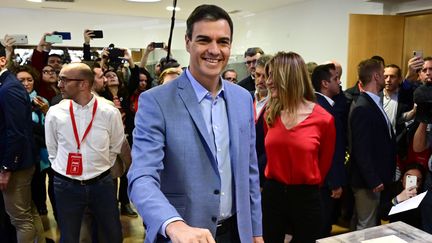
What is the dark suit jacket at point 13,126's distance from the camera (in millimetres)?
2502

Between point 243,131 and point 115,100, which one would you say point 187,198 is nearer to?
point 243,131

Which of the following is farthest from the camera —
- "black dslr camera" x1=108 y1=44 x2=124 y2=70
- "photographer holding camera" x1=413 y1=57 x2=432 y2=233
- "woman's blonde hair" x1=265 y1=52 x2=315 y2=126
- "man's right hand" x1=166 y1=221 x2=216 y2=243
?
"black dslr camera" x1=108 y1=44 x2=124 y2=70

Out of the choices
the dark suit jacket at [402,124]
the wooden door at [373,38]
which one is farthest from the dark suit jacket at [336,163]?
the wooden door at [373,38]

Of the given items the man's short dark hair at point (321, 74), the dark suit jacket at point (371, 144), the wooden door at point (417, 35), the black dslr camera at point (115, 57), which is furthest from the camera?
the wooden door at point (417, 35)

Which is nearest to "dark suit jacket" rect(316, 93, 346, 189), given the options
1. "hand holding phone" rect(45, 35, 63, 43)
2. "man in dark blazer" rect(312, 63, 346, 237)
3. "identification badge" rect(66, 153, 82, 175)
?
"man in dark blazer" rect(312, 63, 346, 237)

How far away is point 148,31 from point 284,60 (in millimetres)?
6440

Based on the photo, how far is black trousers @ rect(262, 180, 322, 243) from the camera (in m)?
2.13

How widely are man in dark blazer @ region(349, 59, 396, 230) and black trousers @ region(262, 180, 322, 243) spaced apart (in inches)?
30.3

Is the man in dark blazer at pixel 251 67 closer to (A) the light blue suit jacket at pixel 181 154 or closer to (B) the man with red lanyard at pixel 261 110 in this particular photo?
(B) the man with red lanyard at pixel 261 110

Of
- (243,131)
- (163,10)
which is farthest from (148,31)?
(243,131)

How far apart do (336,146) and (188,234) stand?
2.11 metres

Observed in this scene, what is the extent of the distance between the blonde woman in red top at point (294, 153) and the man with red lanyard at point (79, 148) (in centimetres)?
98

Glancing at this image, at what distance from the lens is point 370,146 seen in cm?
274

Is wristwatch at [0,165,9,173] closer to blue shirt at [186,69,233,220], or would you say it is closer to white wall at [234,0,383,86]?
blue shirt at [186,69,233,220]
